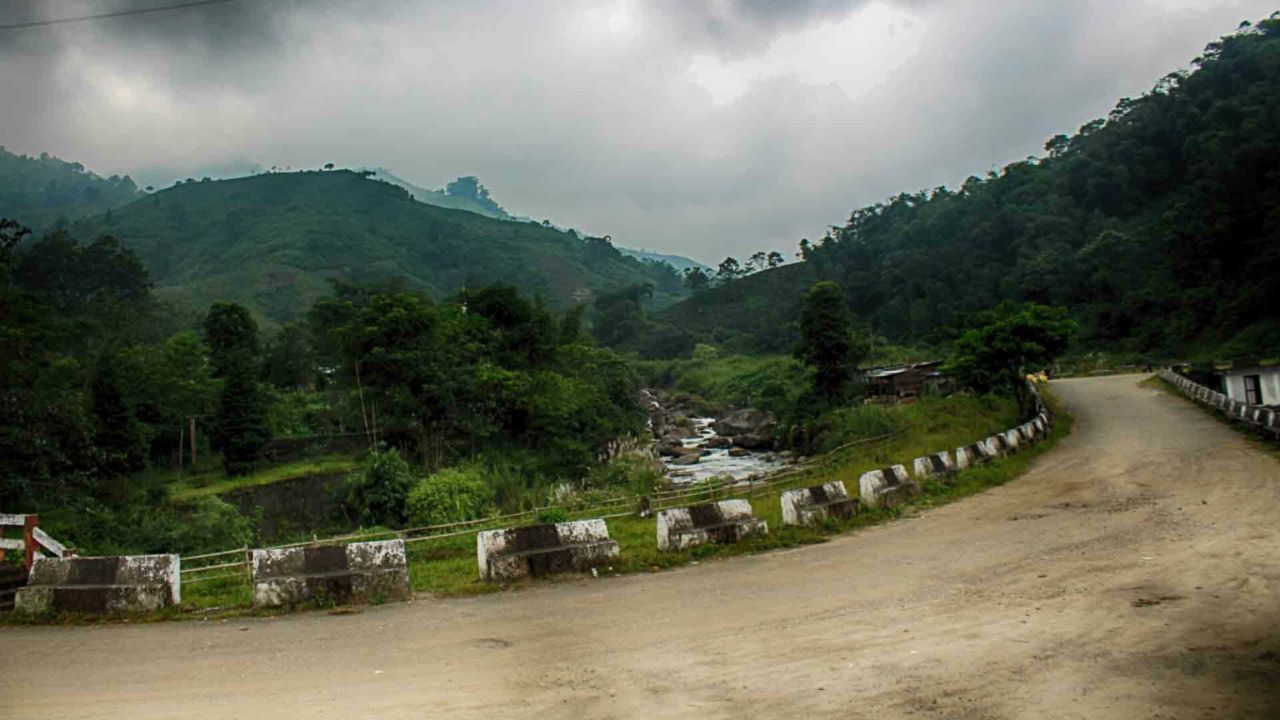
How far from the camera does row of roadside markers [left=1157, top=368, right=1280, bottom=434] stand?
68.3 ft

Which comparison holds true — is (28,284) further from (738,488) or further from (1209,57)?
(1209,57)

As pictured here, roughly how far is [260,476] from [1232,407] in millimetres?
40711

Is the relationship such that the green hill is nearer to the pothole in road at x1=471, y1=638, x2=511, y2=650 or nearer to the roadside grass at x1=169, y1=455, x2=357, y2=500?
the roadside grass at x1=169, y1=455, x2=357, y2=500

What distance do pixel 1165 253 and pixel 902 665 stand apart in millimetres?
78083

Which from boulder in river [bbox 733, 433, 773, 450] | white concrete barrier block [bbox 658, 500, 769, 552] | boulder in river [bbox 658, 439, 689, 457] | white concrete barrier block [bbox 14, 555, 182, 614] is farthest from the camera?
boulder in river [bbox 733, 433, 773, 450]

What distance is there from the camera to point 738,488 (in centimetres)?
2091

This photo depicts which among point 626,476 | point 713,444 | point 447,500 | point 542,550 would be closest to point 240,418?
point 447,500

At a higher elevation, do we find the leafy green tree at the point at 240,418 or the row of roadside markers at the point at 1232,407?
the leafy green tree at the point at 240,418

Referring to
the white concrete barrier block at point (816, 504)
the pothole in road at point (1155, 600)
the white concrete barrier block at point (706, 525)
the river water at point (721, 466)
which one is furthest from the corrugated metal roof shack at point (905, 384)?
the pothole in road at point (1155, 600)

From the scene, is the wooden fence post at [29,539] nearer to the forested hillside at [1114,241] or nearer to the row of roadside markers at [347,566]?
the row of roadside markers at [347,566]

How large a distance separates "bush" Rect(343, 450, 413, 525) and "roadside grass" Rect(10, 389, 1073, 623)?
11.9 metres

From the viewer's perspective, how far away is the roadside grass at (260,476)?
121ft

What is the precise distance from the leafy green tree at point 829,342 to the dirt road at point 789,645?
36213 mm

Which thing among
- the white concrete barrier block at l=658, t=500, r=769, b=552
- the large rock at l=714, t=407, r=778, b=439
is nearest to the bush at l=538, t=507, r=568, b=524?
the white concrete barrier block at l=658, t=500, r=769, b=552
